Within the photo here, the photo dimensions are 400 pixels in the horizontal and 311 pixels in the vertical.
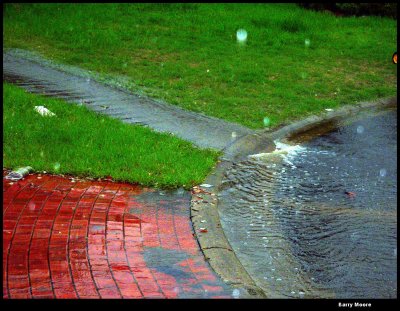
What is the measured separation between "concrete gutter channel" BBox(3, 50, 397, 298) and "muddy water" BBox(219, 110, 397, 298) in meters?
0.16

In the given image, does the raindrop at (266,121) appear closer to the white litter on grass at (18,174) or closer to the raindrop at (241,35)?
the white litter on grass at (18,174)

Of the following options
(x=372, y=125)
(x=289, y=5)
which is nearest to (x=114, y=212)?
(x=372, y=125)

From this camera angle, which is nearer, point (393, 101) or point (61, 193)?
point (61, 193)

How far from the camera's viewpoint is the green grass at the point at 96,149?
697 cm

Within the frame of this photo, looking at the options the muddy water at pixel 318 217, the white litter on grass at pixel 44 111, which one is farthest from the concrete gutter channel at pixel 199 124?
the white litter on grass at pixel 44 111

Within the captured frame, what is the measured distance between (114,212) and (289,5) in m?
14.2

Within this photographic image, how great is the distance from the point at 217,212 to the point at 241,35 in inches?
388

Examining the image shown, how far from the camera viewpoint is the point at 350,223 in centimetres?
Result: 631

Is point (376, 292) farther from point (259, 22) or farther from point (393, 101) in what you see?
point (259, 22)

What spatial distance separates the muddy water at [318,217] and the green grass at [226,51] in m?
1.52

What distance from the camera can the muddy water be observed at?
517 cm

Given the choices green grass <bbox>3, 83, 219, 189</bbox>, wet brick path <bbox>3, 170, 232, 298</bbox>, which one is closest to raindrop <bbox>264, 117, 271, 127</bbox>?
green grass <bbox>3, 83, 219, 189</bbox>

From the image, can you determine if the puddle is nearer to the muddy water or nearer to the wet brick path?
the muddy water

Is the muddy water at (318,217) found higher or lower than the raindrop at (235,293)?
lower
